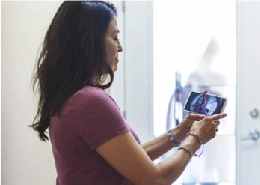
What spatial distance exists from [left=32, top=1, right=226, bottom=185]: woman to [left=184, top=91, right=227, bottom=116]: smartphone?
10.9 inches

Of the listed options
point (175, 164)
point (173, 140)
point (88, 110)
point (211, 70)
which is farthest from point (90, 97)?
point (211, 70)

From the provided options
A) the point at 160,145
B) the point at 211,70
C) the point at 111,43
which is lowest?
the point at 160,145

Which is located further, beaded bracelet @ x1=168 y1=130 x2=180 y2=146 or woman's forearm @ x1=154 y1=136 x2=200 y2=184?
beaded bracelet @ x1=168 y1=130 x2=180 y2=146

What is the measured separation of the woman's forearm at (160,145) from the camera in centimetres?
142

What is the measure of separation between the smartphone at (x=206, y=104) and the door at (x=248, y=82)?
0.92 meters

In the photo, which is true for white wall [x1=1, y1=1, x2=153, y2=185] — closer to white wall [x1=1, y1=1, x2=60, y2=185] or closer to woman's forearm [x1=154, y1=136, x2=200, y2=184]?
white wall [x1=1, y1=1, x2=60, y2=185]

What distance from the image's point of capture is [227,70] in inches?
90.1

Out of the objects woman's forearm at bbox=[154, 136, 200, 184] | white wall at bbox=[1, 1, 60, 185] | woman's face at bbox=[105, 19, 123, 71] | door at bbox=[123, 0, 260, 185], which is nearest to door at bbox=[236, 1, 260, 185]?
door at bbox=[123, 0, 260, 185]

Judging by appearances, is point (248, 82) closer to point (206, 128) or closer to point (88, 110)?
point (206, 128)

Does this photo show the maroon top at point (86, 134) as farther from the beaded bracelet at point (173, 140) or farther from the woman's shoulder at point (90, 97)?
the beaded bracelet at point (173, 140)

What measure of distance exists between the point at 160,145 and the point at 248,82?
103 centimetres

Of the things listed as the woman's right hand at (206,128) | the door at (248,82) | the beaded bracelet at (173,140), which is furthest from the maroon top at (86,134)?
the door at (248,82)

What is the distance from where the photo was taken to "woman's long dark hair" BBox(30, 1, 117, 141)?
1.06 m

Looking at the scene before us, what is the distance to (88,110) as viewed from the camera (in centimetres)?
101
